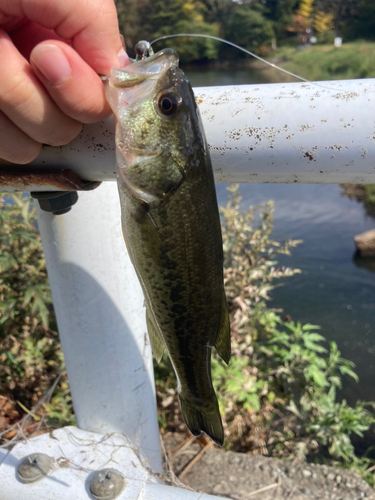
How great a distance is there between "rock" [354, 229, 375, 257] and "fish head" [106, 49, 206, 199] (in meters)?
4.91

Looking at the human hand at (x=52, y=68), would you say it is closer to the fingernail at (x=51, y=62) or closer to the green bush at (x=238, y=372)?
the fingernail at (x=51, y=62)

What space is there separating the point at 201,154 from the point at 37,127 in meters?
0.32

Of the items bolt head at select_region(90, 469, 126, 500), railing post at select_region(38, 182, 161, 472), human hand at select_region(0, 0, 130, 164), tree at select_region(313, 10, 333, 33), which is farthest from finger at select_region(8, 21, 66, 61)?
tree at select_region(313, 10, 333, 33)

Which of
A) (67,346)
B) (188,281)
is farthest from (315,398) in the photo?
(188,281)

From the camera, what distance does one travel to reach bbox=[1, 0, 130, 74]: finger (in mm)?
635

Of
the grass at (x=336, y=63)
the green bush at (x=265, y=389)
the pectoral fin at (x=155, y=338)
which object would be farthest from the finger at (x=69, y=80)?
the grass at (x=336, y=63)

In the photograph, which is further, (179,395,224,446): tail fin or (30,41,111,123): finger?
(179,395,224,446): tail fin

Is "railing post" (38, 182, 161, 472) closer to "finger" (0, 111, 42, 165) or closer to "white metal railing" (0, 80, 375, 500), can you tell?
"white metal railing" (0, 80, 375, 500)

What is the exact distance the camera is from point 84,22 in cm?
68

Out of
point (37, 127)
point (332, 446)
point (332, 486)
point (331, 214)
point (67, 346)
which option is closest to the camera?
point (37, 127)

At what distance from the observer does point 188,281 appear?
2.91 feet

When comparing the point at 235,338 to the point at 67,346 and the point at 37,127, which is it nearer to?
the point at 67,346

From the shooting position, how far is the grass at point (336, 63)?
21.5 m

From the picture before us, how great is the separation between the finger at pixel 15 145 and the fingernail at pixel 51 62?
14 cm
